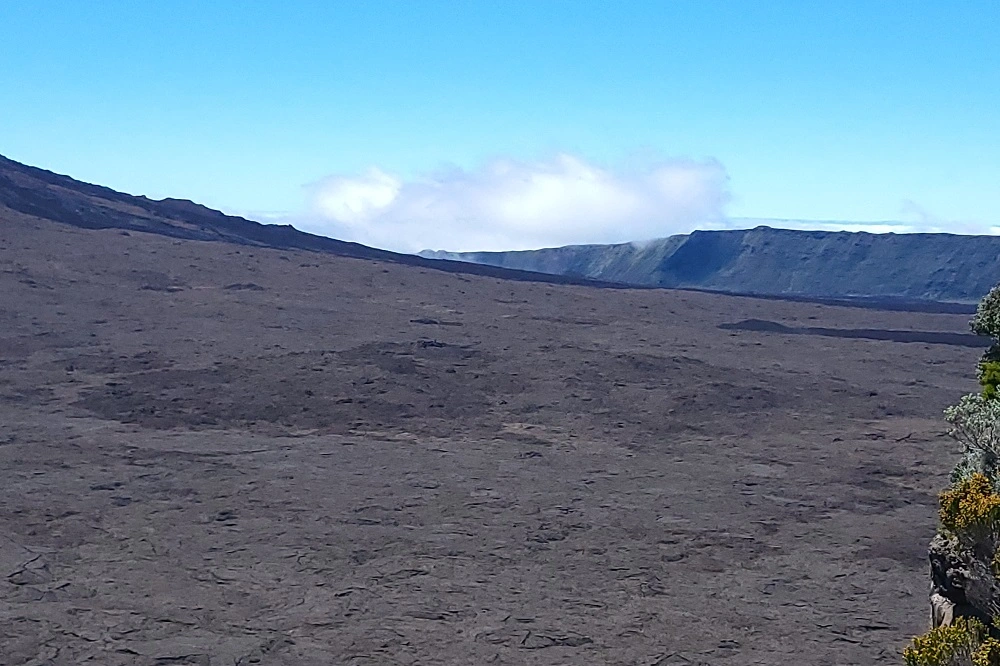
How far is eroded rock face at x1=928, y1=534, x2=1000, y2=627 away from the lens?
16.6 feet

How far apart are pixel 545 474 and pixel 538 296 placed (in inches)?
906

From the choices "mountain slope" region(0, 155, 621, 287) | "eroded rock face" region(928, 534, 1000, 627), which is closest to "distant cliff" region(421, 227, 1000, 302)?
"mountain slope" region(0, 155, 621, 287)

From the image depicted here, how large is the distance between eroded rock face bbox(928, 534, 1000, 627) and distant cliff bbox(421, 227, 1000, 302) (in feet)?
183

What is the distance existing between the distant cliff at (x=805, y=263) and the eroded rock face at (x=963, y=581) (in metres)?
55.8

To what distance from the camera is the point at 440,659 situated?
8.80 metres

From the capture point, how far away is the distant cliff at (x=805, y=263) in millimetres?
64750

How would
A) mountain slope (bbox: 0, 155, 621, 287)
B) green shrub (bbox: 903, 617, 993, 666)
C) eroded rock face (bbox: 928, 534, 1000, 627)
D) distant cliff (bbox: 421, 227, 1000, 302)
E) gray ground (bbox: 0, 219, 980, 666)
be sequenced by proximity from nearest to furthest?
green shrub (bbox: 903, 617, 993, 666) → eroded rock face (bbox: 928, 534, 1000, 627) → gray ground (bbox: 0, 219, 980, 666) → mountain slope (bbox: 0, 155, 621, 287) → distant cliff (bbox: 421, 227, 1000, 302)

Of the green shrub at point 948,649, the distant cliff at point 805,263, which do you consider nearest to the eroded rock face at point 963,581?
the green shrub at point 948,649

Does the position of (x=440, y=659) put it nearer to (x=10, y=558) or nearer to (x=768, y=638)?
(x=768, y=638)

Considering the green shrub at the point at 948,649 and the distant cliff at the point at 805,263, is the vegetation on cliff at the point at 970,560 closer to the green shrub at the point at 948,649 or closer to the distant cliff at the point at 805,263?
the green shrub at the point at 948,649

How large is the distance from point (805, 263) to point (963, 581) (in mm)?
66180

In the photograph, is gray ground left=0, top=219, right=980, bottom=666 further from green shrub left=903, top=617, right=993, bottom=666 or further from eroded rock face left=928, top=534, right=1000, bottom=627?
green shrub left=903, top=617, right=993, bottom=666

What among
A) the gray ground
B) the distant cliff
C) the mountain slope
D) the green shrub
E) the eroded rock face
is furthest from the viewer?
the distant cliff

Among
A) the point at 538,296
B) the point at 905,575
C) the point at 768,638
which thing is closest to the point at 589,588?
the point at 768,638
